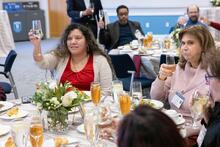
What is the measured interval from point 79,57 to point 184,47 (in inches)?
37.4

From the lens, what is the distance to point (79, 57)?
10.9 ft

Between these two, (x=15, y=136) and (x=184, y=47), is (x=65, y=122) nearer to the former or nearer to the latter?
(x=15, y=136)

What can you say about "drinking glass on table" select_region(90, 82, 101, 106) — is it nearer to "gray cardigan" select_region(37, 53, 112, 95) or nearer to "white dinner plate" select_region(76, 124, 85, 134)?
"white dinner plate" select_region(76, 124, 85, 134)

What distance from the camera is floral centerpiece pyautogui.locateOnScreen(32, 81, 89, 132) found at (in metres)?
2.09

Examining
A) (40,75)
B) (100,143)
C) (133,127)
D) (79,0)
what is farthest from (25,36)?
(133,127)

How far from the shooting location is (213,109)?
1.95 metres

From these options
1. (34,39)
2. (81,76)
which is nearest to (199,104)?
(81,76)

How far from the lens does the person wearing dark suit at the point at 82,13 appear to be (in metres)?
6.47

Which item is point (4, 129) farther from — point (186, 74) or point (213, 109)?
point (186, 74)

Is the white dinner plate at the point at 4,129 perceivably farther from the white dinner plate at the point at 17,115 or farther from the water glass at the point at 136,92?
the water glass at the point at 136,92

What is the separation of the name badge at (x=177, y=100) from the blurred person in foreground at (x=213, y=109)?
0.63 m

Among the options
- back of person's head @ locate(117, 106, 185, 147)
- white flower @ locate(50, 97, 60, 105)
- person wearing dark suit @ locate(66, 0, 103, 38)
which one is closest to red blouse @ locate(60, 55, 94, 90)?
white flower @ locate(50, 97, 60, 105)

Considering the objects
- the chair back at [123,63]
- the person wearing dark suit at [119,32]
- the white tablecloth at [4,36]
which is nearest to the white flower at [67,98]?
the chair back at [123,63]

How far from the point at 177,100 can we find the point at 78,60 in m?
1.05
